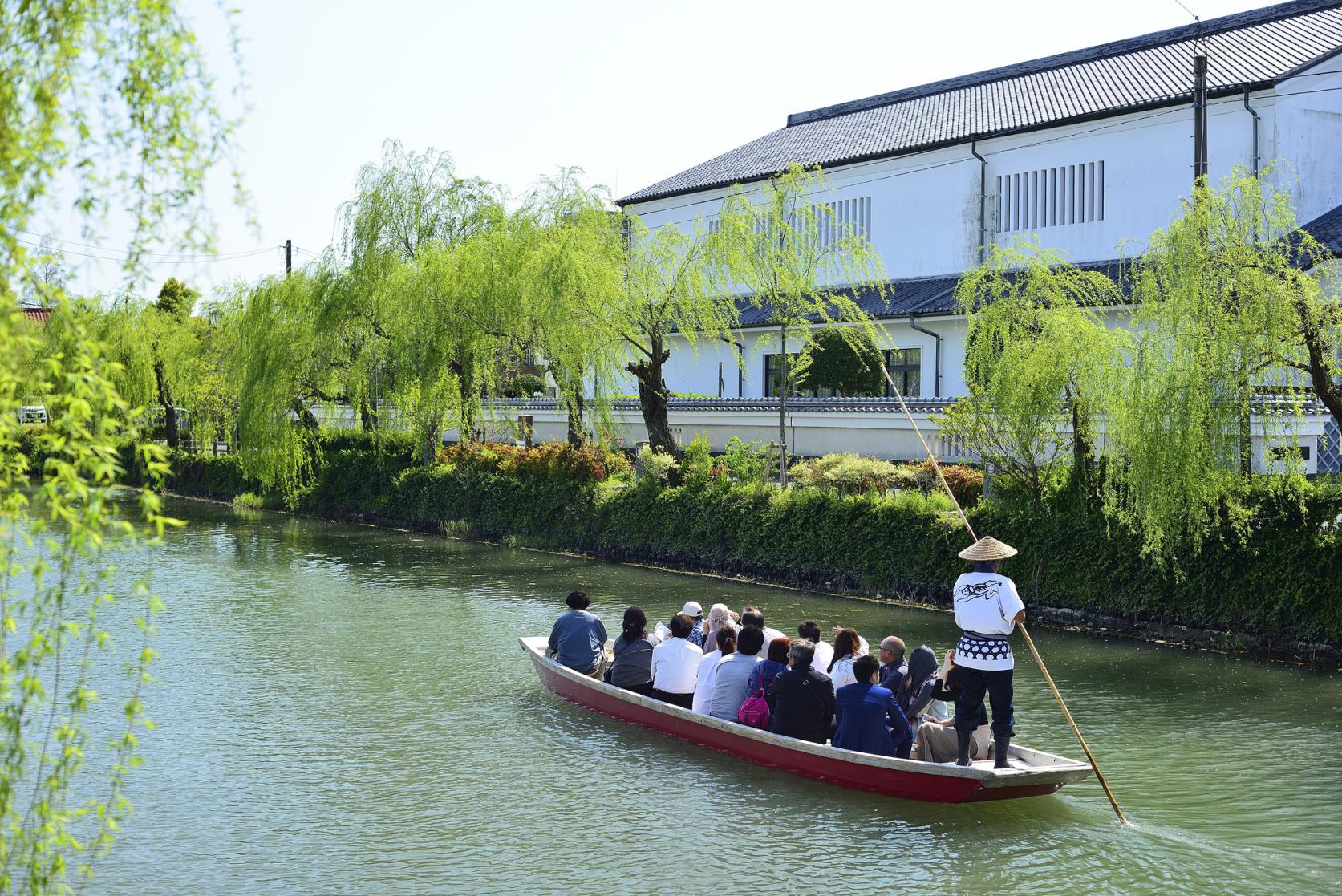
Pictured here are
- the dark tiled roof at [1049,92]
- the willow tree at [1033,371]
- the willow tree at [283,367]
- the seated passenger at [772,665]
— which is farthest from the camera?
the willow tree at [283,367]

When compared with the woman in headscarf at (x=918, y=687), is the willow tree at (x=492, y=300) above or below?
above

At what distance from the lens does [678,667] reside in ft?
40.2

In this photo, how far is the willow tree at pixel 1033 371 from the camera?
673 inches

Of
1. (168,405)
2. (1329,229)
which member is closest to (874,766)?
(1329,229)

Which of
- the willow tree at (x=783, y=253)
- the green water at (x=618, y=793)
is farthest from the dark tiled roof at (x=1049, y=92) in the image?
the green water at (x=618, y=793)

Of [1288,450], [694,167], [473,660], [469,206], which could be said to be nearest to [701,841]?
[473,660]

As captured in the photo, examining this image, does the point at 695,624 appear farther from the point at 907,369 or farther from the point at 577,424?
the point at 907,369

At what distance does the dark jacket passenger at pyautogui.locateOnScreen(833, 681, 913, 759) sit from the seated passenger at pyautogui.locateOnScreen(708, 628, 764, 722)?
1286 millimetres

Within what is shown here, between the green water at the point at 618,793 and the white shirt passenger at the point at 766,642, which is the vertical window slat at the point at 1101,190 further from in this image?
the white shirt passenger at the point at 766,642

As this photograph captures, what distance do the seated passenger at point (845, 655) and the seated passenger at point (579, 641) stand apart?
307cm

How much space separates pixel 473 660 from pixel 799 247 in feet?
33.6

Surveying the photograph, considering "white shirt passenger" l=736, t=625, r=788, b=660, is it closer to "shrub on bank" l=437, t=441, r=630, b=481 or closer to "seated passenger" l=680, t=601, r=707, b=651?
"seated passenger" l=680, t=601, r=707, b=651

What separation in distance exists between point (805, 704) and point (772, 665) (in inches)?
23.0

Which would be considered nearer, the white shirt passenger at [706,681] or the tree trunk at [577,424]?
the white shirt passenger at [706,681]
